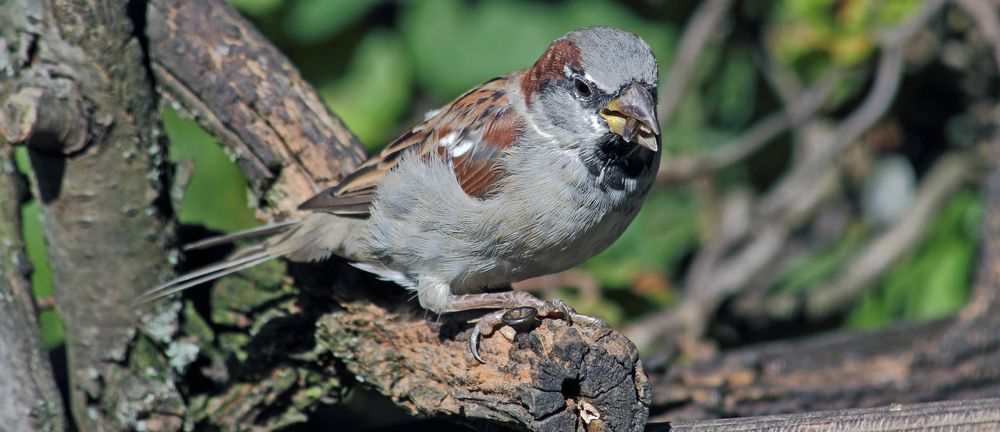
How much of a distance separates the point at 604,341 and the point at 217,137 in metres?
1.08

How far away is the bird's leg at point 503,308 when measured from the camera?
2.18 meters

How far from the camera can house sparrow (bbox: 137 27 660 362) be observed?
7.80 feet

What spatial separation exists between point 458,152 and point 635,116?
0.48 metres

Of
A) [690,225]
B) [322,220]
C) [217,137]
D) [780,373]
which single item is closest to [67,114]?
[217,137]

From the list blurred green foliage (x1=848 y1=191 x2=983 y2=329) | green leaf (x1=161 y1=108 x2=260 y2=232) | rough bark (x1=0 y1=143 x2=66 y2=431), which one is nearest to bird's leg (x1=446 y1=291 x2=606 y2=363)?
rough bark (x1=0 y1=143 x2=66 y2=431)

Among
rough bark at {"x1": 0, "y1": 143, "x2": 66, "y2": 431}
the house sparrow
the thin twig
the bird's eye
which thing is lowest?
Result: rough bark at {"x1": 0, "y1": 143, "x2": 66, "y2": 431}

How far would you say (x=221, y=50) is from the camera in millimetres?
2465

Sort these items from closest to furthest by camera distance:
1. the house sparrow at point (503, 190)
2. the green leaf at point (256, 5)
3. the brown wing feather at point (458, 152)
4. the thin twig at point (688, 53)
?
the house sparrow at point (503, 190) < the brown wing feather at point (458, 152) < the green leaf at point (256, 5) < the thin twig at point (688, 53)

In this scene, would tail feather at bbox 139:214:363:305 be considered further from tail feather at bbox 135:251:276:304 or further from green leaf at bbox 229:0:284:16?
green leaf at bbox 229:0:284:16

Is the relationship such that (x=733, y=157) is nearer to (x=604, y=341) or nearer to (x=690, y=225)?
(x=690, y=225)

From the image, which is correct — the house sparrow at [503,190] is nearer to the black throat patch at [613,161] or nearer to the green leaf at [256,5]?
the black throat patch at [613,161]

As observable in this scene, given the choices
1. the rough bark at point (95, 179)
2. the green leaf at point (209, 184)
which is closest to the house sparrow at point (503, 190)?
the rough bark at point (95, 179)

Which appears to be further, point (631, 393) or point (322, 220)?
point (322, 220)

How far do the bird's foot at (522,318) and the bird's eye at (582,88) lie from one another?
483 millimetres
